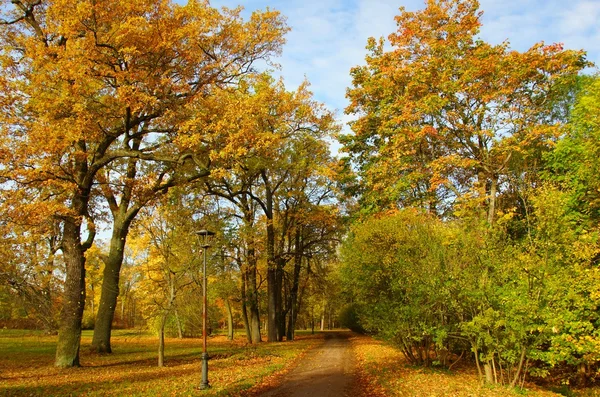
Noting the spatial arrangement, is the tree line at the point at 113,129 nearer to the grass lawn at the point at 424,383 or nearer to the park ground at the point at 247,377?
the park ground at the point at 247,377

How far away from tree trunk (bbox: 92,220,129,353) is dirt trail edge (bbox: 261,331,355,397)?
892 centimetres

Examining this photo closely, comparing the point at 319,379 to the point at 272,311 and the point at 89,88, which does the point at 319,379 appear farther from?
Answer: the point at 272,311

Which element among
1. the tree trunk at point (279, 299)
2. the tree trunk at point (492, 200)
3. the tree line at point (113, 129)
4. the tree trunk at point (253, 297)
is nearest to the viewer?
the tree line at point (113, 129)

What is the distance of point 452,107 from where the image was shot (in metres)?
19.6

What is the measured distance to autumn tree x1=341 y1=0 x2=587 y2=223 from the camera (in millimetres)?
17922

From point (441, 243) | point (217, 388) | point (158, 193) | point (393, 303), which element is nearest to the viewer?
point (217, 388)

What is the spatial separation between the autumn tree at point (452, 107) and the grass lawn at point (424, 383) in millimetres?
6411

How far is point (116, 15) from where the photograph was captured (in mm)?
13281

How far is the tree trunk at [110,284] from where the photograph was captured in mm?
18062

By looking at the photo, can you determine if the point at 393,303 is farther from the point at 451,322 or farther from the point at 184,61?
the point at 184,61

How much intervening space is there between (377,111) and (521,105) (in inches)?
281

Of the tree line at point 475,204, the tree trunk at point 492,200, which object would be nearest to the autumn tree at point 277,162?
the tree line at point 475,204

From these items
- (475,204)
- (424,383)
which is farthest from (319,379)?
(475,204)

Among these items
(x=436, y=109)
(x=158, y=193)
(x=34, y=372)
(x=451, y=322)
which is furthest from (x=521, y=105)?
(x=34, y=372)
